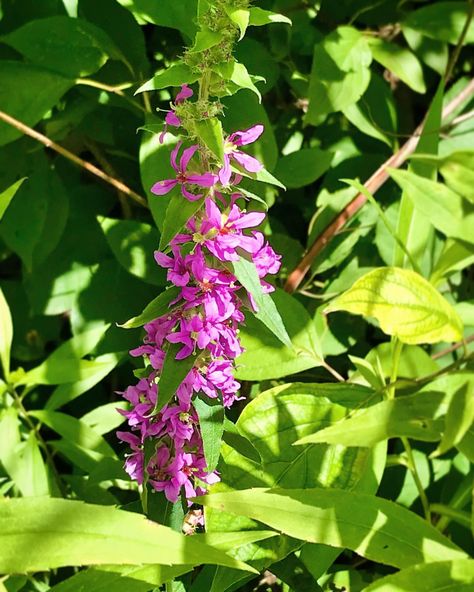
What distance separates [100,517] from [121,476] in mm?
456

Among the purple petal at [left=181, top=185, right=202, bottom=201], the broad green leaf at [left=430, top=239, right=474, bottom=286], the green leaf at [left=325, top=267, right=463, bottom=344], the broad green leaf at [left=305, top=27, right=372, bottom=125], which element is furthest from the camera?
the broad green leaf at [left=305, top=27, right=372, bottom=125]

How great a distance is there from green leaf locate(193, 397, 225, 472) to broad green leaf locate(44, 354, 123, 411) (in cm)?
39

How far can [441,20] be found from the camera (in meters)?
1.26

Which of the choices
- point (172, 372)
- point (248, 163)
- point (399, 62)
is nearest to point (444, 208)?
point (248, 163)

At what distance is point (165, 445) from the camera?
31.9 inches

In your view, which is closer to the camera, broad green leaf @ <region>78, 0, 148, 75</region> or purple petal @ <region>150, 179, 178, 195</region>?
purple petal @ <region>150, 179, 178, 195</region>

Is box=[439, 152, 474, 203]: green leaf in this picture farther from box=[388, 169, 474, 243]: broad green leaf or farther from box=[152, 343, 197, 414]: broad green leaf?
box=[152, 343, 197, 414]: broad green leaf

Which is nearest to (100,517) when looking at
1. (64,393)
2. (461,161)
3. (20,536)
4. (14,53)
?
(20,536)

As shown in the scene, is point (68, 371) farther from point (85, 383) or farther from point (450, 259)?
point (450, 259)

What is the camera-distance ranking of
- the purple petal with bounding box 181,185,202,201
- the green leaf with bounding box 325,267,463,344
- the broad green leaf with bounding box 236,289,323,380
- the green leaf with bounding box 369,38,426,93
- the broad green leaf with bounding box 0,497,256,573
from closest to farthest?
the broad green leaf with bounding box 0,497,256,573
the purple petal with bounding box 181,185,202,201
the green leaf with bounding box 325,267,463,344
the broad green leaf with bounding box 236,289,323,380
the green leaf with bounding box 369,38,426,93

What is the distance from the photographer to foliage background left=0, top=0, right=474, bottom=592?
1.02 metres

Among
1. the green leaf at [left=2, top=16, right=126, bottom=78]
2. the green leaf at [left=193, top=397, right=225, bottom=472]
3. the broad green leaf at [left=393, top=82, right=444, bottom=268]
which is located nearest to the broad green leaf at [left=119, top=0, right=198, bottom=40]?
the green leaf at [left=2, top=16, right=126, bottom=78]

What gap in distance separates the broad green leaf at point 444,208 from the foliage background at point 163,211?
20 cm

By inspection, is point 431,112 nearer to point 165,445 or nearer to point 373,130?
point 373,130
